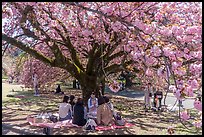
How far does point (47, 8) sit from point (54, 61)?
74.3 inches

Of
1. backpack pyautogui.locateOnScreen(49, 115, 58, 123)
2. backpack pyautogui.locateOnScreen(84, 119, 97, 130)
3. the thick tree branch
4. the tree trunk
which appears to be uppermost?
the thick tree branch

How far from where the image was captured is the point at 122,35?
27.0 ft

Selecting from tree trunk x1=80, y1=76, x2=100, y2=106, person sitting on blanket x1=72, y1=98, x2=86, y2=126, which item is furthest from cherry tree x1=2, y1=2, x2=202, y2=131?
person sitting on blanket x1=72, y1=98, x2=86, y2=126

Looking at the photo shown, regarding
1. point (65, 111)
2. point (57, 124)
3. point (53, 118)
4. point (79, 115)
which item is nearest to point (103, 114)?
point (79, 115)

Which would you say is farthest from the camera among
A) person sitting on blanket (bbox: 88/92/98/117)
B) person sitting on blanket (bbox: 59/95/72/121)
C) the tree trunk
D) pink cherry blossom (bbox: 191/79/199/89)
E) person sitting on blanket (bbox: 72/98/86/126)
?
the tree trunk

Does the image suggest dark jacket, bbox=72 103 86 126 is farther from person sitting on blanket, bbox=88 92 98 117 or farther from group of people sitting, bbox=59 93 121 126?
person sitting on blanket, bbox=88 92 98 117

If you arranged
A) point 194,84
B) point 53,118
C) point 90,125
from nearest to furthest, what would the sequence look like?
1. point 194,84
2. point 90,125
3. point 53,118

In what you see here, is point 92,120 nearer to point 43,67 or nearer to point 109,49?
point 109,49

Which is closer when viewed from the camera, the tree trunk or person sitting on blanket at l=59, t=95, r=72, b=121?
person sitting on blanket at l=59, t=95, r=72, b=121

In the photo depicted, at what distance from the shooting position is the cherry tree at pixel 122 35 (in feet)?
17.6

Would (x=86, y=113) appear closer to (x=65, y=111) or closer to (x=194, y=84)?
(x=65, y=111)

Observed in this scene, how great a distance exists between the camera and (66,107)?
8.59 m

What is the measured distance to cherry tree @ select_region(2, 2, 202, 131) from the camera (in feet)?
17.6

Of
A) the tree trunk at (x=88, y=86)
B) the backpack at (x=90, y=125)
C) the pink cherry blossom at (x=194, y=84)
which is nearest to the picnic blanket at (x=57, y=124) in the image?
the backpack at (x=90, y=125)
